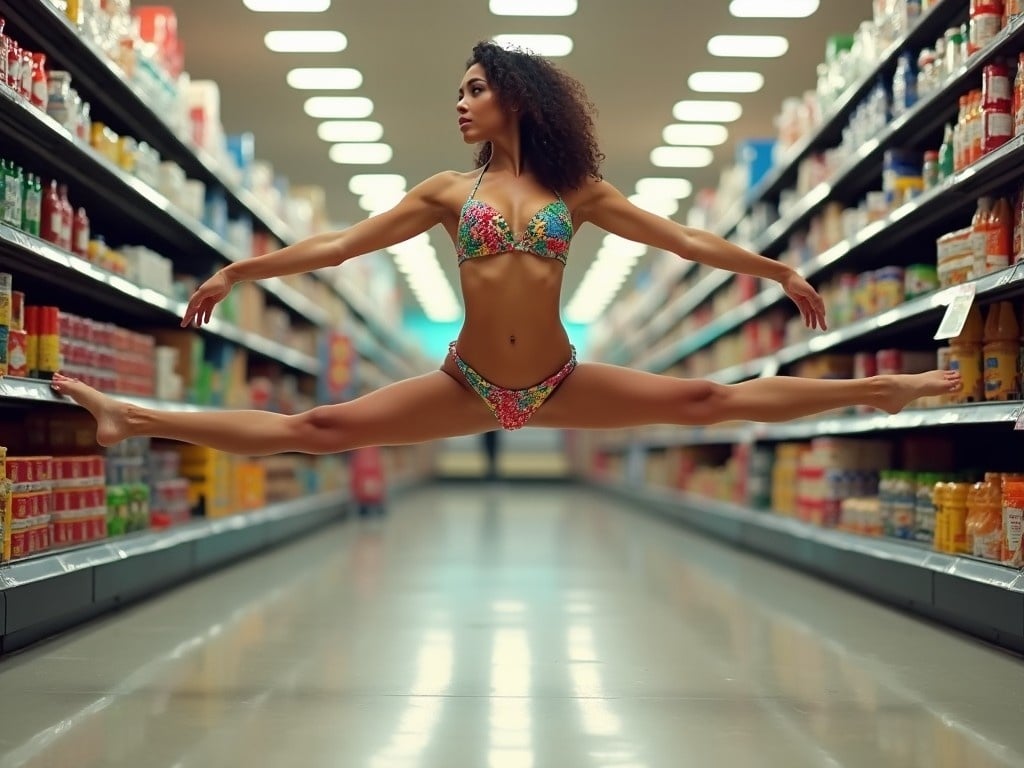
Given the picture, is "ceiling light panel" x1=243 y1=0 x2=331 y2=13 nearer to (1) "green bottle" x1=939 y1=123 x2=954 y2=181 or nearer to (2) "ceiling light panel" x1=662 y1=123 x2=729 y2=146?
(2) "ceiling light panel" x1=662 y1=123 x2=729 y2=146

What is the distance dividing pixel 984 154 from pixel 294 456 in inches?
279

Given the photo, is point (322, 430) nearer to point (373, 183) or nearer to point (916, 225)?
point (916, 225)

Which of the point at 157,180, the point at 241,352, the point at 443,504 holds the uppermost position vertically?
the point at 157,180

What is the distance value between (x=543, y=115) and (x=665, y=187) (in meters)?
8.94

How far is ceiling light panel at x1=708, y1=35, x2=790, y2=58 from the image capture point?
7250 mm

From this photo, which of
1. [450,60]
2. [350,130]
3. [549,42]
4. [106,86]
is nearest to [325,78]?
[450,60]

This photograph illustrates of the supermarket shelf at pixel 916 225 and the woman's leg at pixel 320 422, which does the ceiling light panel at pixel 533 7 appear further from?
the woman's leg at pixel 320 422

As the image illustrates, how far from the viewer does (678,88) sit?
27.3ft

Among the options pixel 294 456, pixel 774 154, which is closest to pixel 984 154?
pixel 774 154

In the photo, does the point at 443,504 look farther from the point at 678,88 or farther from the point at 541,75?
the point at 541,75

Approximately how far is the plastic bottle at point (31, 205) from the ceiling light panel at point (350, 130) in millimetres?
5721

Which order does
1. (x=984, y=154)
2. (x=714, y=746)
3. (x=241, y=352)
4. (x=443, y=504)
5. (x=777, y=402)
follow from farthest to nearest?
(x=443, y=504)
(x=241, y=352)
(x=984, y=154)
(x=777, y=402)
(x=714, y=746)

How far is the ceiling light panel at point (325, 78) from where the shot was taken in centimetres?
795

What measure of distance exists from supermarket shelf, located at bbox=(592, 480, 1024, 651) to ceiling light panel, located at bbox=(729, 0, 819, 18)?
10.4ft
